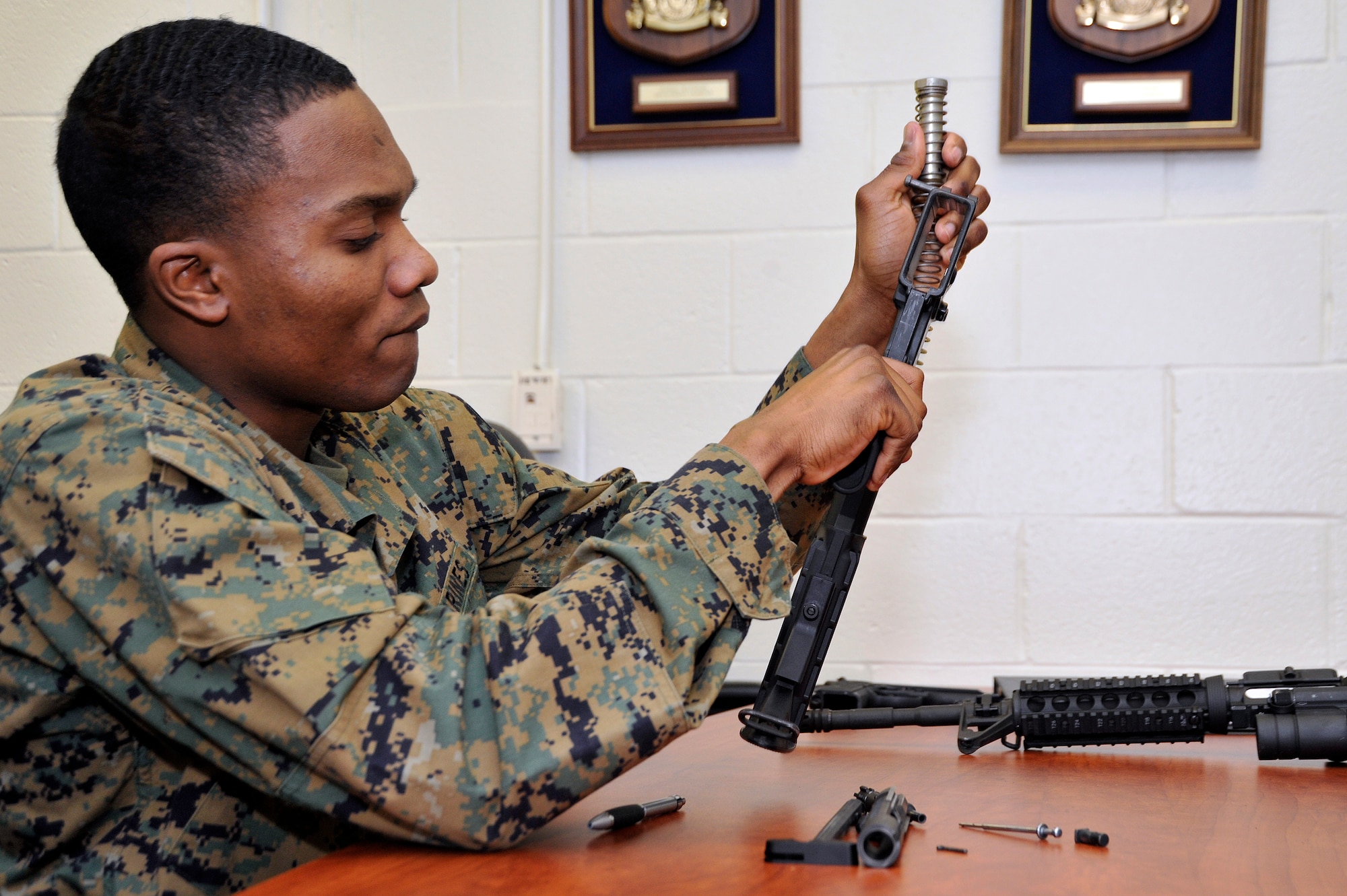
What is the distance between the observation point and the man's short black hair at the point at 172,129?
2.99 ft

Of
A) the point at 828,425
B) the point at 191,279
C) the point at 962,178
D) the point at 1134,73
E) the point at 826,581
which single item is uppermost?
the point at 1134,73

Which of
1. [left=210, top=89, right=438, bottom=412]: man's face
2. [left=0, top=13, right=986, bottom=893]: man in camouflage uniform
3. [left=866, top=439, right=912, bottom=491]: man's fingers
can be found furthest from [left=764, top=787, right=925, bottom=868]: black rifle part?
[left=210, top=89, right=438, bottom=412]: man's face

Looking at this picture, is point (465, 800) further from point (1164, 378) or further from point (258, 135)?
point (1164, 378)

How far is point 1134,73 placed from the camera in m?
1.79

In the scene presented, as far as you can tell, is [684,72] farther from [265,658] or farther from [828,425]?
[265,658]

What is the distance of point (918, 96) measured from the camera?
1.10 meters

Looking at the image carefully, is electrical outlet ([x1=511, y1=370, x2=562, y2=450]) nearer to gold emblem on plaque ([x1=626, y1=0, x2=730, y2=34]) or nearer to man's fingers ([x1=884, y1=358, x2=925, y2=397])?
gold emblem on plaque ([x1=626, y1=0, x2=730, y2=34])

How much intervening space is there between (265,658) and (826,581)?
45cm

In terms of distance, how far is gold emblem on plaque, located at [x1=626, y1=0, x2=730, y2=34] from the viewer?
186 cm

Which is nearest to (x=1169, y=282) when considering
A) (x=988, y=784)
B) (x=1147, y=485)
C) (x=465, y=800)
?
(x=1147, y=485)

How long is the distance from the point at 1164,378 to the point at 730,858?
4.51 ft

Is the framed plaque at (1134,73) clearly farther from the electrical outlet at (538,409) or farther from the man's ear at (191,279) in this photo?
the man's ear at (191,279)

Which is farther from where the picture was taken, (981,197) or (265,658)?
(981,197)

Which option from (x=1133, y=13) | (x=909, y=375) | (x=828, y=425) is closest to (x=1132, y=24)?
(x=1133, y=13)
